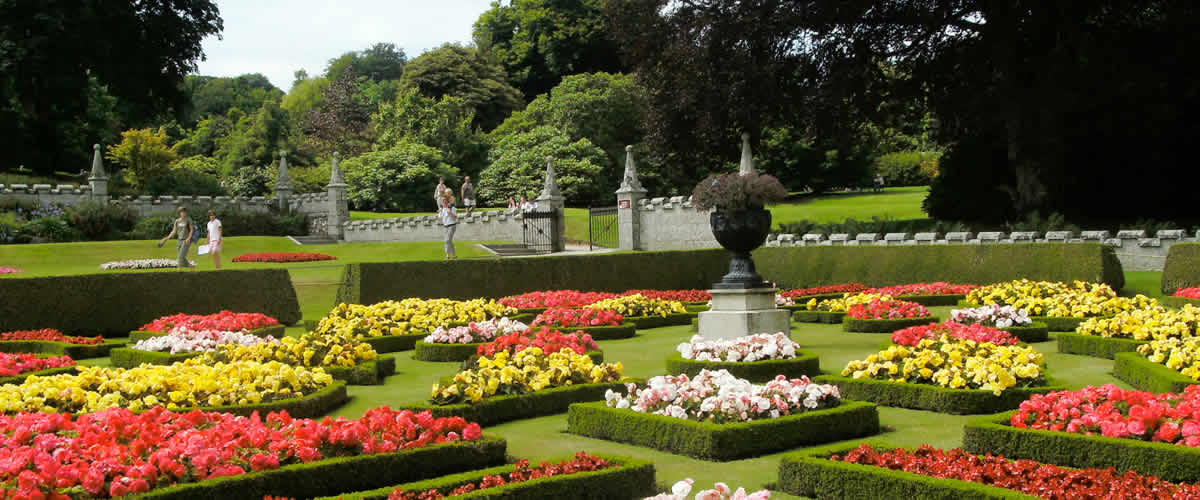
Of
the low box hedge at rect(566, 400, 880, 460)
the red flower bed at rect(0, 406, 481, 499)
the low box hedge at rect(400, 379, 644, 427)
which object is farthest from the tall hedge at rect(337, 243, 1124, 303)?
the red flower bed at rect(0, 406, 481, 499)

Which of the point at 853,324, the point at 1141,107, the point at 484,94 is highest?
the point at 484,94

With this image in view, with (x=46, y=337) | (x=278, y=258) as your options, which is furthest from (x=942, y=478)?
(x=278, y=258)

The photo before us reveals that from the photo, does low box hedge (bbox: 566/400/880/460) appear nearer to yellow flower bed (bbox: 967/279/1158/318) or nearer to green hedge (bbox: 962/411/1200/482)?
green hedge (bbox: 962/411/1200/482)

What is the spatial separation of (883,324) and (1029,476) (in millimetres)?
9936

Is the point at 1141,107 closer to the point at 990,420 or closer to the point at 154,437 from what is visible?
the point at 990,420

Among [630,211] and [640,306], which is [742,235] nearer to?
[640,306]

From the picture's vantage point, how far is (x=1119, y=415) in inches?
259

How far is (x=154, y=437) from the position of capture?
6.24 meters

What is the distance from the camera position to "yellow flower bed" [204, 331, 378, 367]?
10836 millimetres

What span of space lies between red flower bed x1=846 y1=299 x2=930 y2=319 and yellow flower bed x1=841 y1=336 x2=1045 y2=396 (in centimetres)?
554

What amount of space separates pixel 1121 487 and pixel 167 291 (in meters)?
15.4

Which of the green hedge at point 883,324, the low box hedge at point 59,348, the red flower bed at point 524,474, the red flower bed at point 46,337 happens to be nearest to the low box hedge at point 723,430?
the red flower bed at point 524,474

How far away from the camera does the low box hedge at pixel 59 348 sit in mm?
13852

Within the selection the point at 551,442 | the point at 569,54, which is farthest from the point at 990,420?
the point at 569,54
